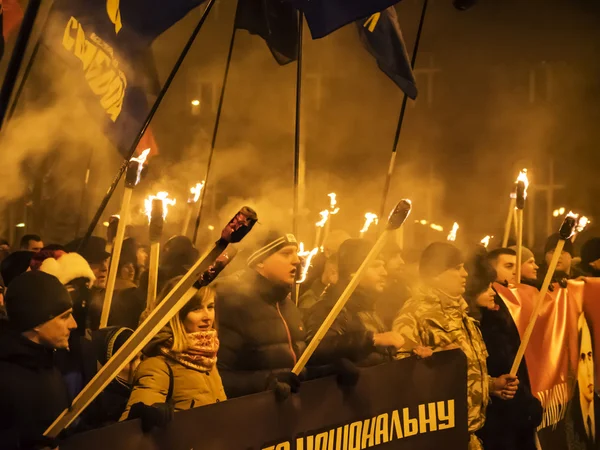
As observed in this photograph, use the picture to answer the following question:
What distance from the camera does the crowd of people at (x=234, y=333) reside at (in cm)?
281

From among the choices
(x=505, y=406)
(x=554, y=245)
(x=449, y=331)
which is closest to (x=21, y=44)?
(x=449, y=331)

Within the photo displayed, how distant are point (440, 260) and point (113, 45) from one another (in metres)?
2.06

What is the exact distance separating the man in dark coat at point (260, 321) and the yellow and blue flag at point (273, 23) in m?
2.84

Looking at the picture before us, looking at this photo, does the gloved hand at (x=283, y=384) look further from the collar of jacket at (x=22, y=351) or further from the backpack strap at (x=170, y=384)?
the collar of jacket at (x=22, y=351)

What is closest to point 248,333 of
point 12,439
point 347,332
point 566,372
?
point 347,332

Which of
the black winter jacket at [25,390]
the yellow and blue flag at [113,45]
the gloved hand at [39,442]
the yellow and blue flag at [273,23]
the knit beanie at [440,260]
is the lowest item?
the gloved hand at [39,442]

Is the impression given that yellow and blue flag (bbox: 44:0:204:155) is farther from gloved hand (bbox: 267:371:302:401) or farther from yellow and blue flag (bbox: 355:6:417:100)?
yellow and blue flag (bbox: 355:6:417:100)

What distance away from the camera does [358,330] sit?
14.0ft

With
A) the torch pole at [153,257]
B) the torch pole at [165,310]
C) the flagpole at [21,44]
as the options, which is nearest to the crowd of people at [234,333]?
the torch pole at [153,257]

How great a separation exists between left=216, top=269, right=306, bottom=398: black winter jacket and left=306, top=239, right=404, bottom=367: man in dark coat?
22cm

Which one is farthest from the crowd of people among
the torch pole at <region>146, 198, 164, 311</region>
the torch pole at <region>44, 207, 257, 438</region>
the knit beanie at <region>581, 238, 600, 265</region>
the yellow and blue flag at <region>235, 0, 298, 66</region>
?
the yellow and blue flag at <region>235, 0, 298, 66</region>

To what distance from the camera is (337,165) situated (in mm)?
26453

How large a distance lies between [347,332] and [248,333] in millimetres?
618

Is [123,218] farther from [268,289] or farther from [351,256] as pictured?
[351,256]
